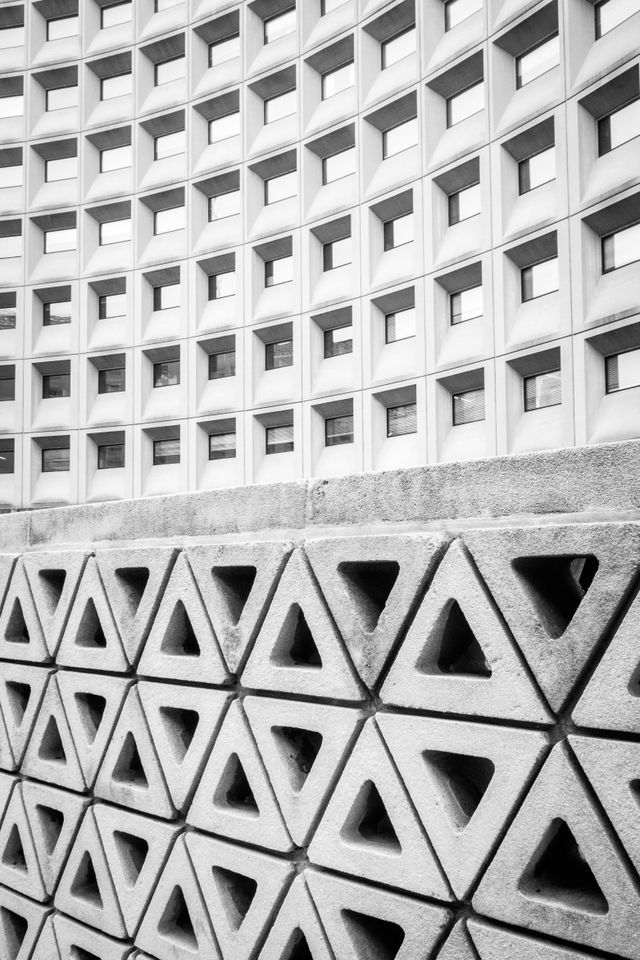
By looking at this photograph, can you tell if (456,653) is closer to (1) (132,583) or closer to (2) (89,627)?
(1) (132,583)

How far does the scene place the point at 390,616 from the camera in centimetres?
317

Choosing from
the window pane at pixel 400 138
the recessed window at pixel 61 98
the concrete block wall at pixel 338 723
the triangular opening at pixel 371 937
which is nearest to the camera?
the concrete block wall at pixel 338 723

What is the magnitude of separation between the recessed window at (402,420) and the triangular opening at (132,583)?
2265cm

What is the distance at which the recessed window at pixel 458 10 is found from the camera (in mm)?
25359

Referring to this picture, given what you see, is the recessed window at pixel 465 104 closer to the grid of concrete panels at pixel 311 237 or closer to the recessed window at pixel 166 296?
the grid of concrete panels at pixel 311 237

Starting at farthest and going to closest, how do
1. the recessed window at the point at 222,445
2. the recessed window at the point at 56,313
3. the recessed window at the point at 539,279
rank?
the recessed window at the point at 56,313, the recessed window at the point at 222,445, the recessed window at the point at 539,279

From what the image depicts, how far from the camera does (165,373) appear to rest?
32781mm

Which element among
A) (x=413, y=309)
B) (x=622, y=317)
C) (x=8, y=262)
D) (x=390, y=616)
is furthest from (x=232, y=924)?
(x=8, y=262)

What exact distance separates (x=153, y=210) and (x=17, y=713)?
30678 millimetres

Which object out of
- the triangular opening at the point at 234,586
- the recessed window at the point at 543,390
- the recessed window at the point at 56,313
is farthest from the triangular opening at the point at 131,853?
the recessed window at the point at 56,313

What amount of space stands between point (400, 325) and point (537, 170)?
21.1 ft

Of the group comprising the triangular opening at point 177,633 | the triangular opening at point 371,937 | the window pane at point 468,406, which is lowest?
the triangular opening at point 371,937

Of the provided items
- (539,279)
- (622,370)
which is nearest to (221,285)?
(539,279)

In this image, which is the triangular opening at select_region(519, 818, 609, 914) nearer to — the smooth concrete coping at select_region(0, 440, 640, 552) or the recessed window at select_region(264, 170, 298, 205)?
the smooth concrete coping at select_region(0, 440, 640, 552)
